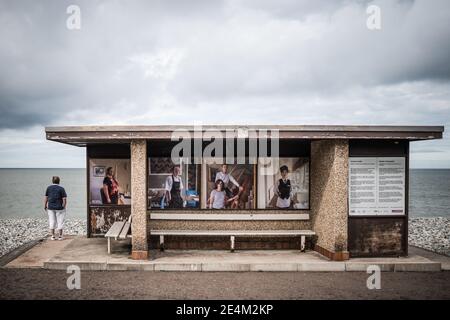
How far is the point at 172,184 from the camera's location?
10.1 metres

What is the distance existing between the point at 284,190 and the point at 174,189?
2961 millimetres

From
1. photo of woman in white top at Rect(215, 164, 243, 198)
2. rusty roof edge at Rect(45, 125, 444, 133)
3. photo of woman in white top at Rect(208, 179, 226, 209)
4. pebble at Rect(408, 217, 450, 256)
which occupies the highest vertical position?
rusty roof edge at Rect(45, 125, 444, 133)

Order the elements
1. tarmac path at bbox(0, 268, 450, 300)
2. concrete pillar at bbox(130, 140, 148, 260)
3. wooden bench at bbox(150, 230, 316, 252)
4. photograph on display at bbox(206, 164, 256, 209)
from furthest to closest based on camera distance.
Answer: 1. photograph on display at bbox(206, 164, 256, 209)
2. wooden bench at bbox(150, 230, 316, 252)
3. concrete pillar at bbox(130, 140, 148, 260)
4. tarmac path at bbox(0, 268, 450, 300)

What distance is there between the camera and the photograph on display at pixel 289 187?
396 inches

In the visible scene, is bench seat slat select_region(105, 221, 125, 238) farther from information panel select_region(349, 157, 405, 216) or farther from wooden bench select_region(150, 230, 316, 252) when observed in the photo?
information panel select_region(349, 157, 405, 216)

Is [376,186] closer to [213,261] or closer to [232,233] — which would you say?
[232,233]

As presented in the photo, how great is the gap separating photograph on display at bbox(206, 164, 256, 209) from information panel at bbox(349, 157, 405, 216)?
8.47 ft

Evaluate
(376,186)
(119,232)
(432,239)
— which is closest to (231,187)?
(119,232)

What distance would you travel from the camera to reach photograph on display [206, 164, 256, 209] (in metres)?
10.0

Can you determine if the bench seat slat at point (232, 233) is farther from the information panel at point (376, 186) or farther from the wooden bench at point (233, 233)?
the information panel at point (376, 186)

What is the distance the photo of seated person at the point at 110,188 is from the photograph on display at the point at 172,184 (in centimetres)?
176

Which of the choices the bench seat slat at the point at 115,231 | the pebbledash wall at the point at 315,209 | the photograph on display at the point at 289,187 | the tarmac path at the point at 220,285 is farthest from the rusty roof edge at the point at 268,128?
the tarmac path at the point at 220,285

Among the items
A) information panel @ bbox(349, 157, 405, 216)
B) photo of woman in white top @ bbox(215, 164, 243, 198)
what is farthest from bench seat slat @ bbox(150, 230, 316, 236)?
information panel @ bbox(349, 157, 405, 216)
